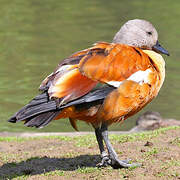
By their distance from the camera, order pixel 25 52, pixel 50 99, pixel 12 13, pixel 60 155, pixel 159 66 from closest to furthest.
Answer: pixel 50 99 < pixel 159 66 < pixel 60 155 < pixel 25 52 < pixel 12 13

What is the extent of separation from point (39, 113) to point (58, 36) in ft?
51.2

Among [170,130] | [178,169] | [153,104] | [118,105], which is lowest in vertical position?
[153,104]

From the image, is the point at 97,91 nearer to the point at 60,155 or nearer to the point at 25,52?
the point at 60,155

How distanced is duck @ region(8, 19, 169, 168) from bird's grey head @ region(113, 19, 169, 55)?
1.53 ft

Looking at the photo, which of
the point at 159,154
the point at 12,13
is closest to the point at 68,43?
the point at 12,13

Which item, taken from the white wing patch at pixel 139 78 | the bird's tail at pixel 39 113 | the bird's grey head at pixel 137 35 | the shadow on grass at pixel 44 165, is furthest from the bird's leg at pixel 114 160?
the bird's grey head at pixel 137 35

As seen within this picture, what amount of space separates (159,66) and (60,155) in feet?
6.97

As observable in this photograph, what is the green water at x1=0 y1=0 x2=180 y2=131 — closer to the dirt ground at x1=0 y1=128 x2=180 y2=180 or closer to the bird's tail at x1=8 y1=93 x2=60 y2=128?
the dirt ground at x1=0 y1=128 x2=180 y2=180

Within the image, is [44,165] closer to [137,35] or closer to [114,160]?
[114,160]

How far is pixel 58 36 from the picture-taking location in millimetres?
21344

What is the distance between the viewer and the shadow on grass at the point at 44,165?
22.0 ft

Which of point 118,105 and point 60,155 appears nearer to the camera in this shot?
point 118,105

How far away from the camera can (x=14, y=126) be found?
13508mm

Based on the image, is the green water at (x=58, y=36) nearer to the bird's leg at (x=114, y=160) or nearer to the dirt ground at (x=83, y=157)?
the dirt ground at (x=83, y=157)
